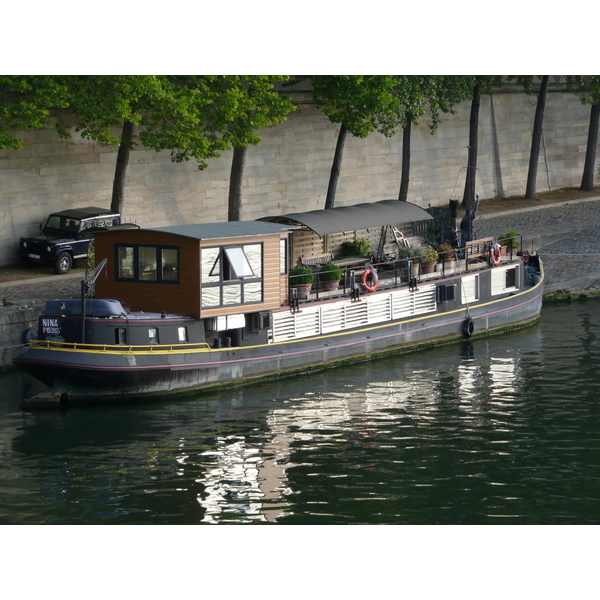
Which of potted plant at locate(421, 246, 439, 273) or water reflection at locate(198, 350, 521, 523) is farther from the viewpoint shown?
potted plant at locate(421, 246, 439, 273)

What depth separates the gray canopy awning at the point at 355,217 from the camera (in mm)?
31750

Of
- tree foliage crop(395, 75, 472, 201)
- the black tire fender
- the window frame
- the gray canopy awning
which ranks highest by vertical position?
tree foliage crop(395, 75, 472, 201)

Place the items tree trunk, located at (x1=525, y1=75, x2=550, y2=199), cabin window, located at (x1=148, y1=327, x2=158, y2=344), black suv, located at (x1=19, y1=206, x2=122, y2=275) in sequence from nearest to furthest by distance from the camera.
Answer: cabin window, located at (x1=148, y1=327, x2=158, y2=344), black suv, located at (x1=19, y1=206, x2=122, y2=275), tree trunk, located at (x1=525, y1=75, x2=550, y2=199)

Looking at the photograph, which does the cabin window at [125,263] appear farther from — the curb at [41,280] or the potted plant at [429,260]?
the potted plant at [429,260]

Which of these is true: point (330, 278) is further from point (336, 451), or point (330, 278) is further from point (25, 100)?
point (25, 100)

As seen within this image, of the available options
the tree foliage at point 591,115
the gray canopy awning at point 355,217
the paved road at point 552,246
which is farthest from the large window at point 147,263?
the tree foliage at point 591,115

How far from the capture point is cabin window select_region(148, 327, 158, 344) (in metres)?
27.4

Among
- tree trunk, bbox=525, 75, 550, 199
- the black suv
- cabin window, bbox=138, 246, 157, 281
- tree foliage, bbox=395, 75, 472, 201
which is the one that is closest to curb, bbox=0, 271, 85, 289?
the black suv

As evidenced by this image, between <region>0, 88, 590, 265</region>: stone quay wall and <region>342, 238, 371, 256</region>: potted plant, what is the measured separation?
11.0 meters

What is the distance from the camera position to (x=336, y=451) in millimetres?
23422

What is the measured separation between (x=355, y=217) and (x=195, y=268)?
636 cm

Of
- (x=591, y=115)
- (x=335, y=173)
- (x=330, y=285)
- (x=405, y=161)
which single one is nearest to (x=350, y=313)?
(x=330, y=285)

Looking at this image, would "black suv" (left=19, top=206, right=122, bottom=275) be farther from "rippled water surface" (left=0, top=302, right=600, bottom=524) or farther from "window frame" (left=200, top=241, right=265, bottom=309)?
"window frame" (left=200, top=241, right=265, bottom=309)

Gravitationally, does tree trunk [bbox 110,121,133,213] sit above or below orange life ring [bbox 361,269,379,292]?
above
